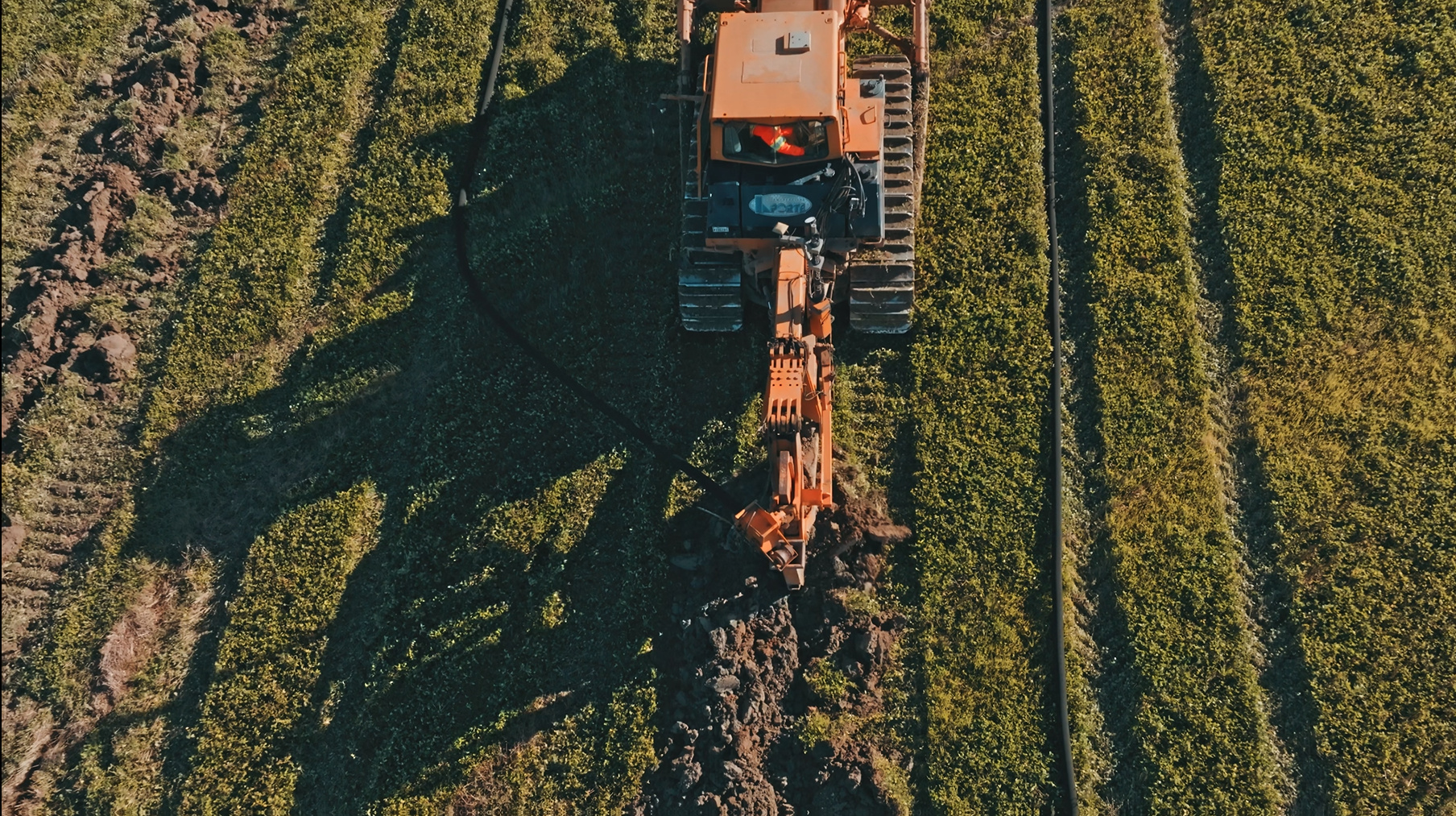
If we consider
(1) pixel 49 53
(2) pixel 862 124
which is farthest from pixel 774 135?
(1) pixel 49 53

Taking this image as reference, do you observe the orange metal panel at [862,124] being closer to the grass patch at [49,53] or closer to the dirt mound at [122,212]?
the dirt mound at [122,212]

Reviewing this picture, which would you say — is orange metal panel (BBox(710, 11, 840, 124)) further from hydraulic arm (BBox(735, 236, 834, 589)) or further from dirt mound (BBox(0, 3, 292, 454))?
dirt mound (BBox(0, 3, 292, 454))

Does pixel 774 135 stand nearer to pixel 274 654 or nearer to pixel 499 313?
pixel 499 313

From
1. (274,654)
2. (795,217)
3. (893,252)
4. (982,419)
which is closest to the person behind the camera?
(795,217)

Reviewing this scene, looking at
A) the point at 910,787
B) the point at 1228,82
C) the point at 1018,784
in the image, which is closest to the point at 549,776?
the point at 910,787

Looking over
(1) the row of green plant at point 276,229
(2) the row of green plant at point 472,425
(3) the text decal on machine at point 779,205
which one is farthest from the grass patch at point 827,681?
(1) the row of green plant at point 276,229

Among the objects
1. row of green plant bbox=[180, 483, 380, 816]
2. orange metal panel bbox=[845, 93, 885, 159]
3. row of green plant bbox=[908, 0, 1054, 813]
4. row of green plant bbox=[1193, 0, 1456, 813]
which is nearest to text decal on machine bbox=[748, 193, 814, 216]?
orange metal panel bbox=[845, 93, 885, 159]
